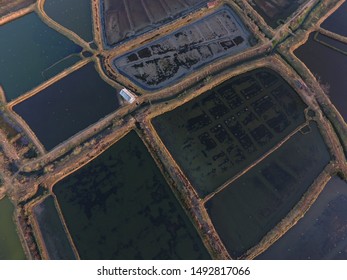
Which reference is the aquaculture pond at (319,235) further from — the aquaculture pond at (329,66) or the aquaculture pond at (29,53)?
the aquaculture pond at (29,53)

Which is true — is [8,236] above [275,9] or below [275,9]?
below

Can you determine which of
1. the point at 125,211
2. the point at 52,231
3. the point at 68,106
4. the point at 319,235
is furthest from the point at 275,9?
the point at 52,231

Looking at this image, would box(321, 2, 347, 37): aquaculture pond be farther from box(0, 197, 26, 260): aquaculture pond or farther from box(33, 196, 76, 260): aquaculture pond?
box(0, 197, 26, 260): aquaculture pond

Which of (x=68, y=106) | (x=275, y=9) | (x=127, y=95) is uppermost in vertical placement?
(x=275, y=9)

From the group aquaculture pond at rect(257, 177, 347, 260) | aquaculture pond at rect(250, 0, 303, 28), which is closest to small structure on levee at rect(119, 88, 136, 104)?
aquaculture pond at rect(257, 177, 347, 260)

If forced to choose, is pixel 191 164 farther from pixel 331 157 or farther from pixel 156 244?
pixel 331 157

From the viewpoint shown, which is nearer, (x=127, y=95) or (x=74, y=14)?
(x=127, y=95)

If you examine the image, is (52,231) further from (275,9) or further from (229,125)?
(275,9)
